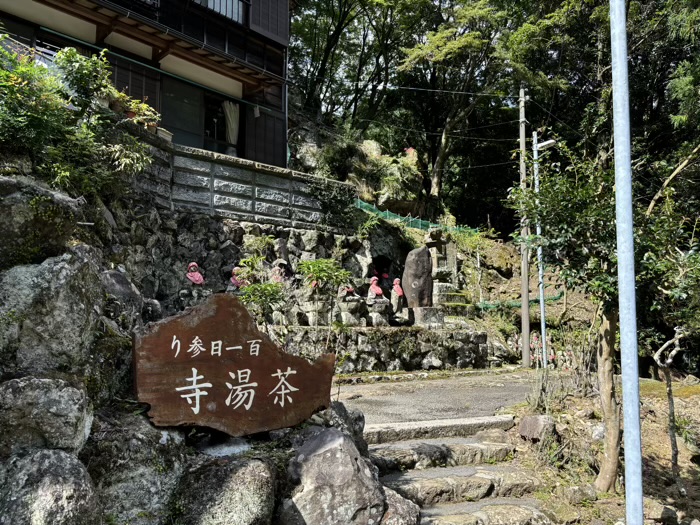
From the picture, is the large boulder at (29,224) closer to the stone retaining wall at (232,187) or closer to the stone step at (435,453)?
the stone step at (435,453)

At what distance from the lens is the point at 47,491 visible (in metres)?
3.02

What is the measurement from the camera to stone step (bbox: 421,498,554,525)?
5422mm

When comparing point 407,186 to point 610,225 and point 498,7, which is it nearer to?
point 498,7

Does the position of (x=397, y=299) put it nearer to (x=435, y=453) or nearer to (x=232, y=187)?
(x=232, y=187)

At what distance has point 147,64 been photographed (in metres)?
14.9

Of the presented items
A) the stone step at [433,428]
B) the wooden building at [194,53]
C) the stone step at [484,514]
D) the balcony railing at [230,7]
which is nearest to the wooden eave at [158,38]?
the wooden building at [194,53]

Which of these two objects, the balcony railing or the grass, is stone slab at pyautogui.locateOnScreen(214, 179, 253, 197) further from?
the grass

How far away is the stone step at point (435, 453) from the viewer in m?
6.43

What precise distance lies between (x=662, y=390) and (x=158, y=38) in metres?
14.3

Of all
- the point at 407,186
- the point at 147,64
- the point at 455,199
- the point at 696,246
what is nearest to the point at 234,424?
the point at 696,246

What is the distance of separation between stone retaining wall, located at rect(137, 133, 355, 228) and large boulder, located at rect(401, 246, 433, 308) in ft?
10.1

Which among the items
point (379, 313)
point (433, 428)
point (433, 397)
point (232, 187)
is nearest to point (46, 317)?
point (433, 428)

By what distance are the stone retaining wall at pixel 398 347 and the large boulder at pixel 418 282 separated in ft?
5.29

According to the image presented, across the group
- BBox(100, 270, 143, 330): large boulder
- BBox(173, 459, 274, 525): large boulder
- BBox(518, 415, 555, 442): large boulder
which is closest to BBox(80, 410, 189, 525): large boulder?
BBox(173, 459, 274, 525): large boulder
